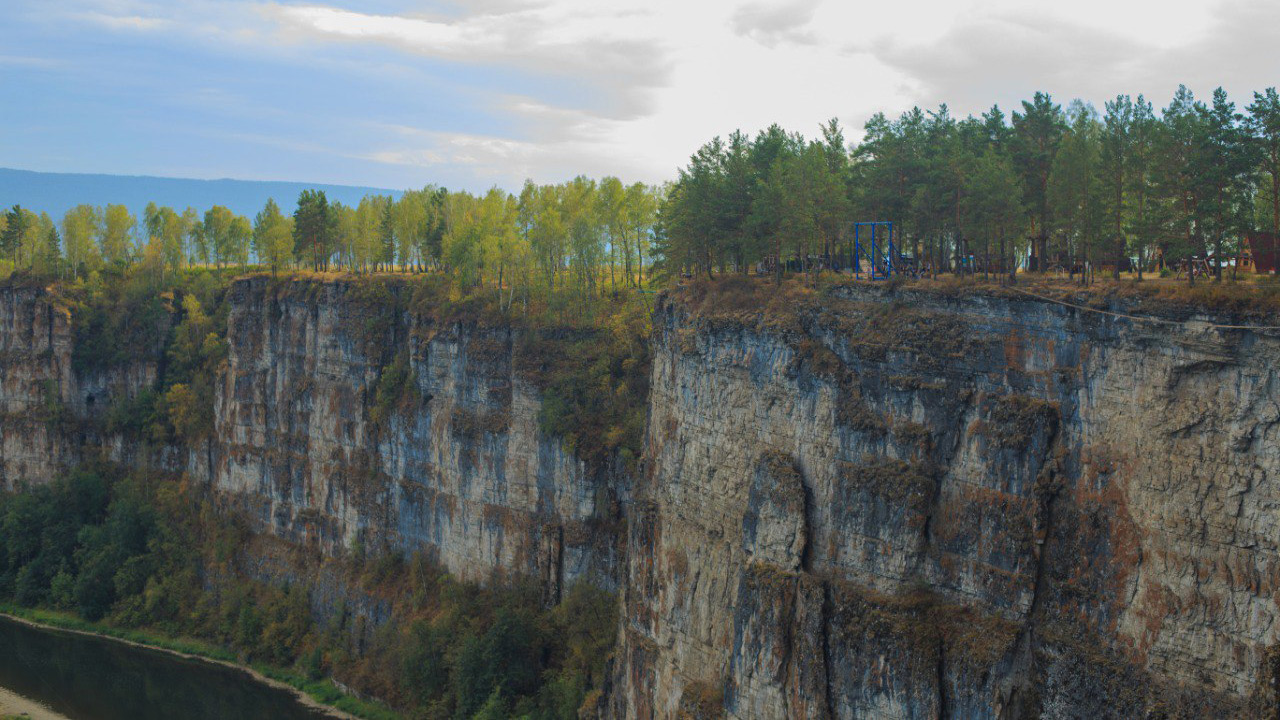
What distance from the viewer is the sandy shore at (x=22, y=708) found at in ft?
208

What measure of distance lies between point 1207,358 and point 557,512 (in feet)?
127

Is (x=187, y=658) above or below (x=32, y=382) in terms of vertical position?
below

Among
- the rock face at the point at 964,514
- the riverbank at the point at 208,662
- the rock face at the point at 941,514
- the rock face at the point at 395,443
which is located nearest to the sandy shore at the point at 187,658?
the riverbank at the point at 208,662

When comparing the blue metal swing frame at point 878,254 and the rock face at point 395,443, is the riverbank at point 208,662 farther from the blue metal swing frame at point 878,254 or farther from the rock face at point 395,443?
the blue metal swing frame at point 878,254

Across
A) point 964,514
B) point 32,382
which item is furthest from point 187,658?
point 964,514

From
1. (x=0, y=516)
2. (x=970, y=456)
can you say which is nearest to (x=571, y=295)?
(x=970, y=456)

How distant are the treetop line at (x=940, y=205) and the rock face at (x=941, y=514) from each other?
16.8ft

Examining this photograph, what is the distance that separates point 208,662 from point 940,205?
54055 mm

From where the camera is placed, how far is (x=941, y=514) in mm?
35500

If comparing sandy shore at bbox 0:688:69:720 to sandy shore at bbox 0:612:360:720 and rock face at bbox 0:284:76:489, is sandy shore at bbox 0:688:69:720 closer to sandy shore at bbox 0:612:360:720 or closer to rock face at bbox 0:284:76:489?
sandy shore at bbox 0:612:360:720

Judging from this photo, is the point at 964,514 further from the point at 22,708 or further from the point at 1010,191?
the point at 22,708

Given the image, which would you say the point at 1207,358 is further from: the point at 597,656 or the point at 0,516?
the point at 0,516

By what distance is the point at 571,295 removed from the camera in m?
70.1

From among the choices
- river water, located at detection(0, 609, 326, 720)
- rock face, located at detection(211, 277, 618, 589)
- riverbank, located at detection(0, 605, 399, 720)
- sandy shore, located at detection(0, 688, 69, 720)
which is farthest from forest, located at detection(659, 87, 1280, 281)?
sandy shore, located at detection(0, 688, 69, 720)
